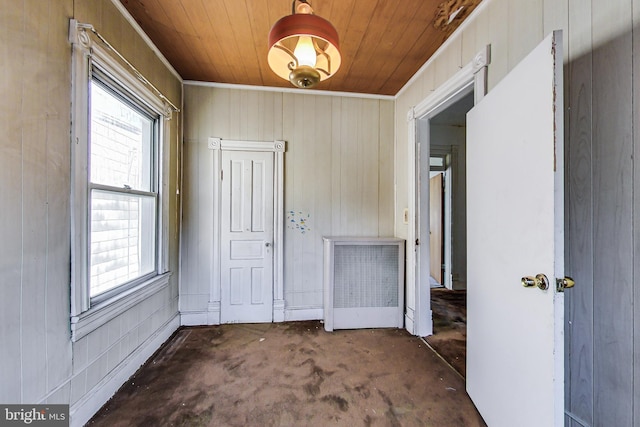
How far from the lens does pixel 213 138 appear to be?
8.98 ft

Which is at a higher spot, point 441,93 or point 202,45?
point 202,45

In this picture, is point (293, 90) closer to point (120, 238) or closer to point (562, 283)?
point (120, 238)

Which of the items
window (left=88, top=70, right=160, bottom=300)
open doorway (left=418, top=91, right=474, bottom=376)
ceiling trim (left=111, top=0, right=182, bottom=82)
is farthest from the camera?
open doorway (left=418, top=91, right=474, bottom=376)

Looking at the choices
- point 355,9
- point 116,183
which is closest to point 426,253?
point 355,9

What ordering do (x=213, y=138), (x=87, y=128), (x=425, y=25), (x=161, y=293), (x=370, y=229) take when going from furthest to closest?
(x=370, y=229) < (x=213, y=138) < (x=161, y=293) < (x=425, y=25) < (x=87, y=128)

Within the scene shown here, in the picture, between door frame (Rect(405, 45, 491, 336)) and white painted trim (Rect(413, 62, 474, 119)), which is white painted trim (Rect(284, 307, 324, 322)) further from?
white painted trim (Rect(413, 62, 474, 119))

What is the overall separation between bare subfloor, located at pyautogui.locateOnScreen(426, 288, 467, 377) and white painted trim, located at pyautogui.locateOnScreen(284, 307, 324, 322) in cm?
116

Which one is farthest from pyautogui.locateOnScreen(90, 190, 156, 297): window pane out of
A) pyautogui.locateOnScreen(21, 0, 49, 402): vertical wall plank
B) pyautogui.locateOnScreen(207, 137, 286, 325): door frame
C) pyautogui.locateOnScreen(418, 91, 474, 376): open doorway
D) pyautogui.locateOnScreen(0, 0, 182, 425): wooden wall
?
pyautogui.locateOnScreen(418, 91, 474, 376): open doorway

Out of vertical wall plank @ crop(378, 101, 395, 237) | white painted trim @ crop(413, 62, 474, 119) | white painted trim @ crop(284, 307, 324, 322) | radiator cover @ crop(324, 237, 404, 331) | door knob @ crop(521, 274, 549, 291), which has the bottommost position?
white painted trim @ crop(284, 307, 324, 322)

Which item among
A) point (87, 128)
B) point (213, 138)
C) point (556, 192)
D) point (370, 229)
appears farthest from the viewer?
point (370, 229)

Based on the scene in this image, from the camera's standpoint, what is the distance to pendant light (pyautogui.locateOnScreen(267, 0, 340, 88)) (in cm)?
104

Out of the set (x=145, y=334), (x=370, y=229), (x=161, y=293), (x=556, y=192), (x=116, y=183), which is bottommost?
(x=145, y=334)

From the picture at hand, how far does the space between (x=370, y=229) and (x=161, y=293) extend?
2.25 m

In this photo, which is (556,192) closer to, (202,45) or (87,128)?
(87,128)
